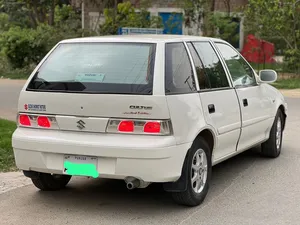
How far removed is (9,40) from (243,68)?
54.2ft

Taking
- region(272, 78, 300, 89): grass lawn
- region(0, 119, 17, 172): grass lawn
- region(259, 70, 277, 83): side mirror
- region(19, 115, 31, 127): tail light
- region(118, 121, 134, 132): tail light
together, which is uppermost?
region(259, 70, 277, 83): side mirror

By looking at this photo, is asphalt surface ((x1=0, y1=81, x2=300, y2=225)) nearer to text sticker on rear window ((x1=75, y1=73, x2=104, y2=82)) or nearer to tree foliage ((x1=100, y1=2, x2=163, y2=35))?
text sticker on rear window ((x1=75, y1=73, x2=104, y2=82))

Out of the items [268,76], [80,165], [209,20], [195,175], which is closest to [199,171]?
[195,175]

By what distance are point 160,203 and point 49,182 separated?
1298 mm

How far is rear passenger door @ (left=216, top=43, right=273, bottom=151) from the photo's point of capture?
6312mm

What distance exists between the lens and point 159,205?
5.38m

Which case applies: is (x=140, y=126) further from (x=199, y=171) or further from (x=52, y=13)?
(x=52, y=13)

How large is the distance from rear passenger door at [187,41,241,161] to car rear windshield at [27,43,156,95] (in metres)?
0.74

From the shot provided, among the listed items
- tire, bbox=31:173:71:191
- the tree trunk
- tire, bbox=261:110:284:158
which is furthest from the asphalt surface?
the tree trunk

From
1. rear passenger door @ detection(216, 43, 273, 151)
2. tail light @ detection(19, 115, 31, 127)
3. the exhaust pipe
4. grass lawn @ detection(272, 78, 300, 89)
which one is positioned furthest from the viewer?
grass lawn @ detection(272, 78, 300, 89)

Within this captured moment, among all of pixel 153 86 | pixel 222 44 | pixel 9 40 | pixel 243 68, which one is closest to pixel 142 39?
pixel 153 86

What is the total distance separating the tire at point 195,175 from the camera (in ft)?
16.6

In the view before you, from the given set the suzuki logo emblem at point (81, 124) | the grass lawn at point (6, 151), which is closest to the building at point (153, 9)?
the grass lawn at point (6, 151)

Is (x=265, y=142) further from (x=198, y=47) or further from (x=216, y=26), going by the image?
Result: (x=216, y=26)
